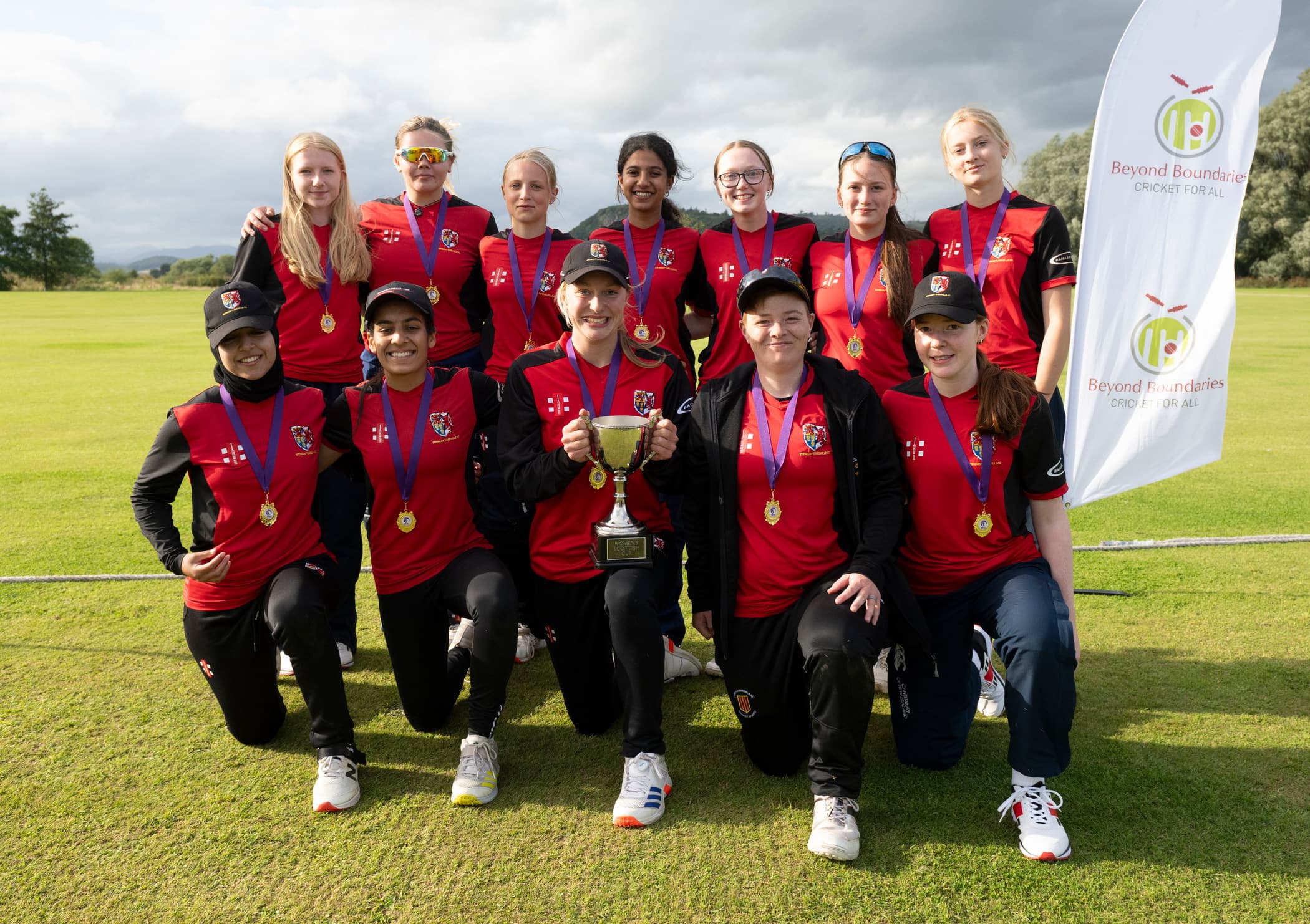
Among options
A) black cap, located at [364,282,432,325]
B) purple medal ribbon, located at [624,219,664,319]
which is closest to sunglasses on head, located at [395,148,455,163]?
purple medal ribbon, located at [624,219,664,319]

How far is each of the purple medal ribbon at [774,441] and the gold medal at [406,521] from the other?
1.52 metres

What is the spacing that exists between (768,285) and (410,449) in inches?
64.9

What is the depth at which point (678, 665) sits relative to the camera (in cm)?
458

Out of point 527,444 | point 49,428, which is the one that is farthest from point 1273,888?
point 49,428

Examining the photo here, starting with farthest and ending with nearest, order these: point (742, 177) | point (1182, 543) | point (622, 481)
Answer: point (1182, 543) → point (742, 177) → point (622, 481)

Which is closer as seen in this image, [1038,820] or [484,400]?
[1038,820]

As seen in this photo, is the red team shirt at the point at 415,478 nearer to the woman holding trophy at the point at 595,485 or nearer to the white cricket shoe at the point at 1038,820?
the woman holding trophy at the point at 595,485

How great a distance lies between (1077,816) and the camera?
3291mm

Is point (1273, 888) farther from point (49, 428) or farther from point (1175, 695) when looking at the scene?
point (49, 428)

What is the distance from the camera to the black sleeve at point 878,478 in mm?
3482

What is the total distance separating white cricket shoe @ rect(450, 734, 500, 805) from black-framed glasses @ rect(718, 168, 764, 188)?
2.81 meters

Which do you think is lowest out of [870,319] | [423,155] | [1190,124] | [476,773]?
[476,773]

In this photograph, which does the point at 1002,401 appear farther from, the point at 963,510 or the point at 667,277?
the point at 667,277

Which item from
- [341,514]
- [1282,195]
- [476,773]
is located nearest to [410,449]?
[341,514]
